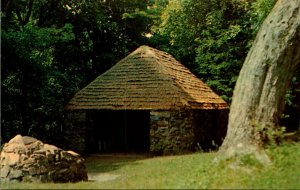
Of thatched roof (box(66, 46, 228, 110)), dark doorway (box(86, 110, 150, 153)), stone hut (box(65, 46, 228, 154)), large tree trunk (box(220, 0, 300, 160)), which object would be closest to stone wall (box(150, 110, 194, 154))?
stone hut (box(65, 46, 228, 154))

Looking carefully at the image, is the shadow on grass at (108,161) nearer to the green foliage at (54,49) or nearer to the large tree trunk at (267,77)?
the green foliage at (54,49)

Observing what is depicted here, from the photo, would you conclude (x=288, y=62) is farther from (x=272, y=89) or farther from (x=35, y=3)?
(x=35, y=3)

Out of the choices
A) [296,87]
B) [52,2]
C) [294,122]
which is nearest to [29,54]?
[52,2]

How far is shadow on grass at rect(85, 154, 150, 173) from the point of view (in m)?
13.6

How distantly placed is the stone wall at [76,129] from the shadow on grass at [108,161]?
0.64m

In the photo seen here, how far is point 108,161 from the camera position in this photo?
616 inches

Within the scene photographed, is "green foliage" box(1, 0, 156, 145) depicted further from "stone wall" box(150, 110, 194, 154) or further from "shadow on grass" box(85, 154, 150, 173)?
"stone wall" box(150, 110, 194, 154)

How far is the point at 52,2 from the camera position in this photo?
23.0 meters

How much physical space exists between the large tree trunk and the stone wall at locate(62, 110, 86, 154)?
27.5ft

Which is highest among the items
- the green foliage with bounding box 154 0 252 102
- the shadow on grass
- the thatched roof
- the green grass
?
the green foliage with bounding box 154 0 252 102

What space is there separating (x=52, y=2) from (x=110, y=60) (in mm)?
4355

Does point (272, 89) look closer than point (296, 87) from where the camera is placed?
Yes

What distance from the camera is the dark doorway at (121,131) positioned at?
64.7ft

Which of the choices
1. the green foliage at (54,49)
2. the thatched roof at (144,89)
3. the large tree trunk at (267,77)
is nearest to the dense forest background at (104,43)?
the green foliage at (54,49)
